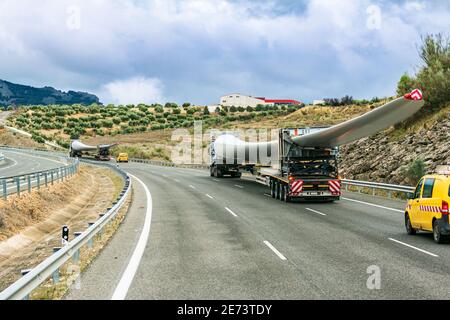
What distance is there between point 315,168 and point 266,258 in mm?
14739

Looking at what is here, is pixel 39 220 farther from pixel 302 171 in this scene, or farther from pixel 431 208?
pixel 431 208

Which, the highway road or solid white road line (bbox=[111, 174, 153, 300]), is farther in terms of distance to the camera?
the highway road

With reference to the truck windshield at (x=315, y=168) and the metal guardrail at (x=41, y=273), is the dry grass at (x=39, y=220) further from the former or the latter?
the truck windshield at (x=315, y=168)

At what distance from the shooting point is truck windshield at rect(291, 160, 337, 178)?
25547 millimetres

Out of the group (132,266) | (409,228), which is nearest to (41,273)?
(132,266)

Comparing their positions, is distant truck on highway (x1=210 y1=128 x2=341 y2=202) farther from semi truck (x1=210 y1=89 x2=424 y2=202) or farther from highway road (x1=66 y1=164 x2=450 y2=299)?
highway road (x1=66 y1=164 x2=450 y2=299)

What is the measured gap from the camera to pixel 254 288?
866cm

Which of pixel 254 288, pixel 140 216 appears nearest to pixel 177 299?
pixel 254 288

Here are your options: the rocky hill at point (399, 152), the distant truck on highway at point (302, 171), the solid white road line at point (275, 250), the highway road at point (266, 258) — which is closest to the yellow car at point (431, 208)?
the highway road at point (266, 258)

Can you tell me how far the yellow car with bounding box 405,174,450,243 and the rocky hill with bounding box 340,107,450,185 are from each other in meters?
14.3

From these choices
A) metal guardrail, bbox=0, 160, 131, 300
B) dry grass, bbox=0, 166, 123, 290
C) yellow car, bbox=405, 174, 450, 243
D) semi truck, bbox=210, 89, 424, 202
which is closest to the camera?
metal guardrail, bbox=0, 160, 131, 300

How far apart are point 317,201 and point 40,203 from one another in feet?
42.0

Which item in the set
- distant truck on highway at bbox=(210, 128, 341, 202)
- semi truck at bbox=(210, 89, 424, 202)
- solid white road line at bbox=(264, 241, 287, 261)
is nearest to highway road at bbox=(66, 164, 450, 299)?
solid white road line at bbox=(264, 241, 287, 261)

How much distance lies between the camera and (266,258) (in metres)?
11.5
